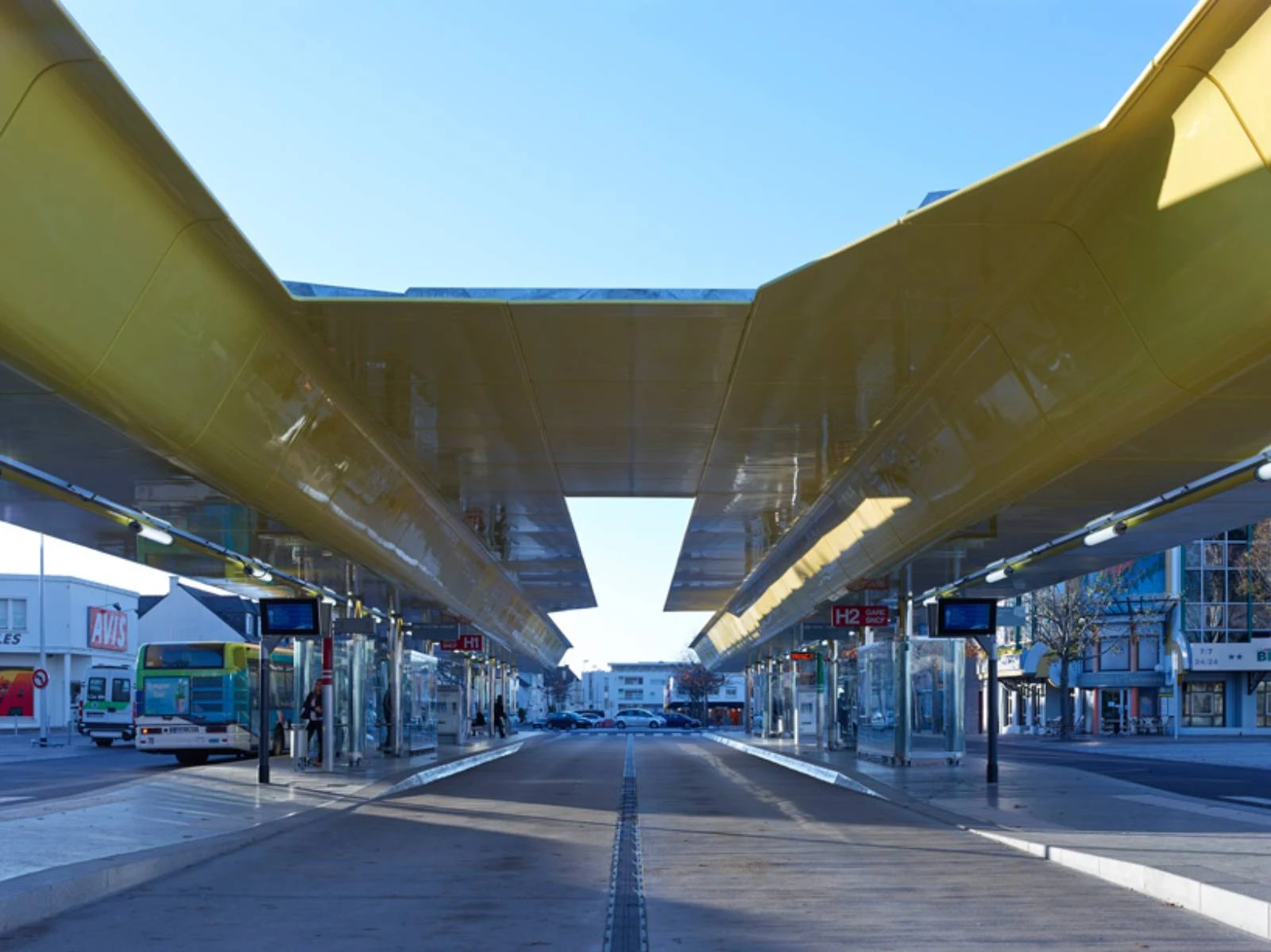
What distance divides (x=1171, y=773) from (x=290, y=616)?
19.9m

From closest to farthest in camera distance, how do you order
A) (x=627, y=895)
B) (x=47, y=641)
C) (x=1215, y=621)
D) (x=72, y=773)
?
(x=627, y=895), (x=72, y=773), (x=1215, y=621), (x=47, y=641)

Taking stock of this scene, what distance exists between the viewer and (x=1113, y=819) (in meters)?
18.8

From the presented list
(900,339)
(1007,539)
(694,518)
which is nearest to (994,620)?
(1007,539)

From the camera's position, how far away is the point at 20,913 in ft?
36.9

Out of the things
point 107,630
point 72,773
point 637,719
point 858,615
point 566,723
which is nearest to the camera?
point 72,773

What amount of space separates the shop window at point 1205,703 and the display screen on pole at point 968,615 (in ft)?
152

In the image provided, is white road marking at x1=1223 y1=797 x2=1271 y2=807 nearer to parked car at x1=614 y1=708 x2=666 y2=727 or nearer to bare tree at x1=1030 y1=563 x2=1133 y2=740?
bare tree at x1=1030 y1=563 x2=1133 y2=740

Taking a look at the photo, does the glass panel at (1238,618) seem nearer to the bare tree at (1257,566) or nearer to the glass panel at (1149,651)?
the bare tree at (1257,566)

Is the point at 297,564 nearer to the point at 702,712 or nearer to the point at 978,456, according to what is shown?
the point at 978,456

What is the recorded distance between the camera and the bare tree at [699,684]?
136m

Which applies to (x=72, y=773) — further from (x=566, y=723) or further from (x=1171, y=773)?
(x=566, y=723)

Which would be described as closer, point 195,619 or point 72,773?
point 72,773

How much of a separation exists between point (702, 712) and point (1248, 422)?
128620 mm

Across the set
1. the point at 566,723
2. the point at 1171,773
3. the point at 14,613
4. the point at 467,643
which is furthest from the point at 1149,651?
the point at 14,613
